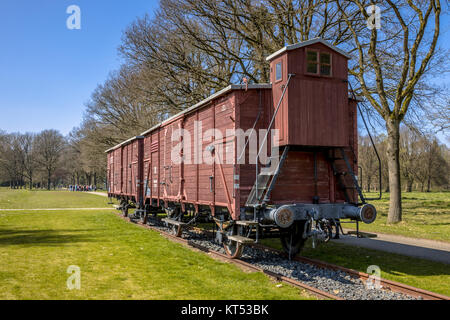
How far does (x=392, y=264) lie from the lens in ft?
29.1

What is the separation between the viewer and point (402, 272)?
8.11 metres

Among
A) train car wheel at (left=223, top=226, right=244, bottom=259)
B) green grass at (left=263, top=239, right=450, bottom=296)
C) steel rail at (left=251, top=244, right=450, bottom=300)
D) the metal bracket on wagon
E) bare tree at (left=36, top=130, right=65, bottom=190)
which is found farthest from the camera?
bare tree at (left=36, top=130, right=65, bottom=190)

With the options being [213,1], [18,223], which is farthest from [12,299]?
[213,1]

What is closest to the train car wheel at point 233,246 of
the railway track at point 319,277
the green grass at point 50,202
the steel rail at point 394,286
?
the railway track at point 319,277

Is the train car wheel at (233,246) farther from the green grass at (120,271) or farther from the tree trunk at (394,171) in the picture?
the tree trunk at (394,171)

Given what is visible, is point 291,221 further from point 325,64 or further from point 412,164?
point 412,164

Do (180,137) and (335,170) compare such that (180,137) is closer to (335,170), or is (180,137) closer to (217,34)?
(335,170)

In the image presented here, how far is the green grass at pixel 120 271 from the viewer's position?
20.6 feet

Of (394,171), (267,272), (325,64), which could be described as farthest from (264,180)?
(394,171)

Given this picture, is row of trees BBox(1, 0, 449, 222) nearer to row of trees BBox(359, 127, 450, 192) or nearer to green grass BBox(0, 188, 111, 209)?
green grass BBox(0, 188, 111, 209)

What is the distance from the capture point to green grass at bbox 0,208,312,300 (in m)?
6.29

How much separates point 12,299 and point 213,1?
16.1 metres

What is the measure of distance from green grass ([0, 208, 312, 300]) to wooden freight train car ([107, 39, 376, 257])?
3.85ft

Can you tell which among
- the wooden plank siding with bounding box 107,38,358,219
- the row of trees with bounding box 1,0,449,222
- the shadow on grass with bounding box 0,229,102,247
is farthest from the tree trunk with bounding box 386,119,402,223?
the shadow on grass with bounding box 0,229,102,247
